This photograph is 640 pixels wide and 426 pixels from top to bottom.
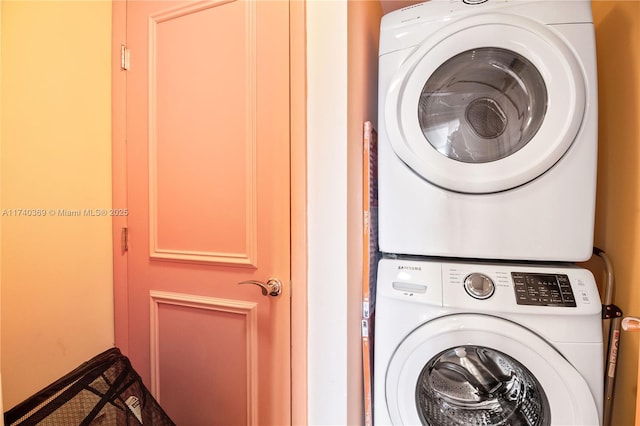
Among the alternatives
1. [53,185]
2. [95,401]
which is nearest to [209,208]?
[53,185]

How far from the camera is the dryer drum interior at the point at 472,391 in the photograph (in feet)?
2.85

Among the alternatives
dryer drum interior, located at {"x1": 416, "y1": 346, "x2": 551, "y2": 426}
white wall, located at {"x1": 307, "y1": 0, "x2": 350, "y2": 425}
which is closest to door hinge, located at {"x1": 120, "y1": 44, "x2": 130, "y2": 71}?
white wall, located at {"x1": 307, "y1": 0, "x2": 350, "y2": 425}

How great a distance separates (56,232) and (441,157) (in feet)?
4.33

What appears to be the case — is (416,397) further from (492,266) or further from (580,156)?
(580,156)

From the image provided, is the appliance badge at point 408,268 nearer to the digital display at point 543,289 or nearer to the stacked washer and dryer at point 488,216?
the stacked washer and dryer at point 488,216

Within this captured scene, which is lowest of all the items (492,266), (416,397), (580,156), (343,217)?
(416,397)

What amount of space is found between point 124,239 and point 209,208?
0.43 m

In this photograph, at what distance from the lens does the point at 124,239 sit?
1.16m

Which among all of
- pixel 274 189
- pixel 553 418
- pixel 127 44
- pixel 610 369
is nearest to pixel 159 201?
pixel 274 189

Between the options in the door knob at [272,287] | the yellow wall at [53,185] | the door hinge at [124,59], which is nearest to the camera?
the yellow wall at [53,185]

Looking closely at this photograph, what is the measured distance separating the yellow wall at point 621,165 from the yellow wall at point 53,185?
185cm

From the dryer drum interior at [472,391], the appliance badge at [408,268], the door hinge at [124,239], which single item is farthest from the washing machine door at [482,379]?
the door hinge at [124,239]

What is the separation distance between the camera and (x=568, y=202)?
0.81 m

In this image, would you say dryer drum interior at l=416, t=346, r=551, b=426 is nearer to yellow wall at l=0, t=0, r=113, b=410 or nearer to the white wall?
the white wall
